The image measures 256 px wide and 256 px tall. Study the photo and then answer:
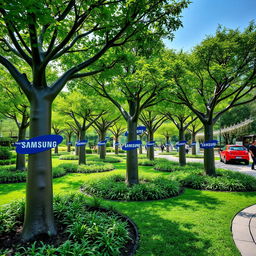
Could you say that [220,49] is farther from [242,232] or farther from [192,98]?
[242,232]

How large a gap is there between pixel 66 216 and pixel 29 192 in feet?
4.05

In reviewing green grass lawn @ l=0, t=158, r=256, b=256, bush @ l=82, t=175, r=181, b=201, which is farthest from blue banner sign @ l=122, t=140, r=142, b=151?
green grass lawn @ l=0, t=158, r=256, b=256

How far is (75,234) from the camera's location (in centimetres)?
337

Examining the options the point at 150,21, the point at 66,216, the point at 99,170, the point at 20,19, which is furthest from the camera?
the point at 99,170

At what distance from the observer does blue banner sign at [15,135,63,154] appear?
11.0ft

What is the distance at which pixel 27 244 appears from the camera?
3.18 m

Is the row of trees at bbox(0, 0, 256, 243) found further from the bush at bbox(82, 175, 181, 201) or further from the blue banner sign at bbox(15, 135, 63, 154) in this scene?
the bush at bbox(82, 175, 181, 201)

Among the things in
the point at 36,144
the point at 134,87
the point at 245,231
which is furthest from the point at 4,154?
the point at 245,231

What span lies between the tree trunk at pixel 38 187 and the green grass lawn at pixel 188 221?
2046 millimetres

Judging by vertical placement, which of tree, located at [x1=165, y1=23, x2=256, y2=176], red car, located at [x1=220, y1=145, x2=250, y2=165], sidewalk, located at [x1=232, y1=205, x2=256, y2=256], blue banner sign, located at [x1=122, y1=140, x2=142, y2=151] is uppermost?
tree, located at [x1=165, y1=23, x2=256, y2=176]

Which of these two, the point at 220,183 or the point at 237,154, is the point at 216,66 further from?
the point at 237,154

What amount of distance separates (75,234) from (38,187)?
1.21 meters

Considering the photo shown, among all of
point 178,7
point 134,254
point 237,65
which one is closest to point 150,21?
point 178,7

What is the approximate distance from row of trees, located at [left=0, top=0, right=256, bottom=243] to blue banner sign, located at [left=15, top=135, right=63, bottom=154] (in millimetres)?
145
